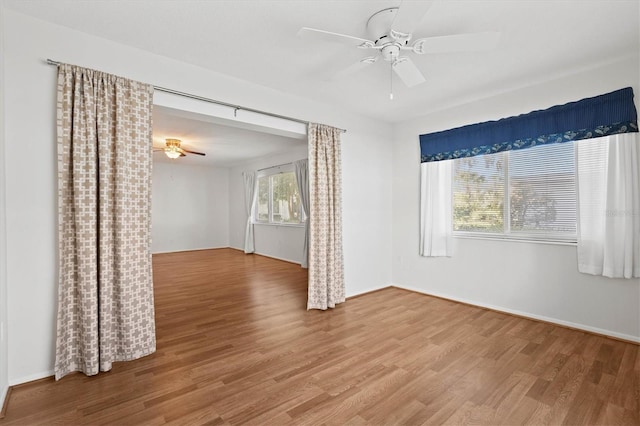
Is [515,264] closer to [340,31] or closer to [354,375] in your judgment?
[354,375]

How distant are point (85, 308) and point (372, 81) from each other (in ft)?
10.9

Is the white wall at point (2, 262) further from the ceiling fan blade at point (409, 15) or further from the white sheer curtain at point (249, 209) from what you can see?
the white sheer curtain at point (249, 209)

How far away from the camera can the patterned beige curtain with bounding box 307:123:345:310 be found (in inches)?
145

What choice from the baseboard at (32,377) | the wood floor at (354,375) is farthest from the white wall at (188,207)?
the baseboard at (32,377)

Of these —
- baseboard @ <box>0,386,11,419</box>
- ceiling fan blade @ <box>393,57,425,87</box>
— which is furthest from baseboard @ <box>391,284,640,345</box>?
baseboard @ <box>0,386,11,419</box>

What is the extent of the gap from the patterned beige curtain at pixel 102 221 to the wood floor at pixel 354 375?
234 mm

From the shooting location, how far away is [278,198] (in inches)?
297

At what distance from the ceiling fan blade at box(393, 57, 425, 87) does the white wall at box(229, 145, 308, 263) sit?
403 centimetres

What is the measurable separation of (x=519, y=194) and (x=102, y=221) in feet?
13.9

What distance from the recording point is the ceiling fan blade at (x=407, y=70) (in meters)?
2.18

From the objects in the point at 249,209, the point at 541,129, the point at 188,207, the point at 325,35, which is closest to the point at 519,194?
the point at 541,129

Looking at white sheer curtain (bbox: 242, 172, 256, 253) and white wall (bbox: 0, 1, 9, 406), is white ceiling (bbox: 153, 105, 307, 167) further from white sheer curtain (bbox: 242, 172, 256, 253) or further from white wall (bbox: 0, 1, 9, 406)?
white wall (bbox: 0, 1, 9, 406)

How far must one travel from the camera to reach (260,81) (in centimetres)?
319

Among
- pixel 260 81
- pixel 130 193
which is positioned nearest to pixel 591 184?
pixel 260 81
